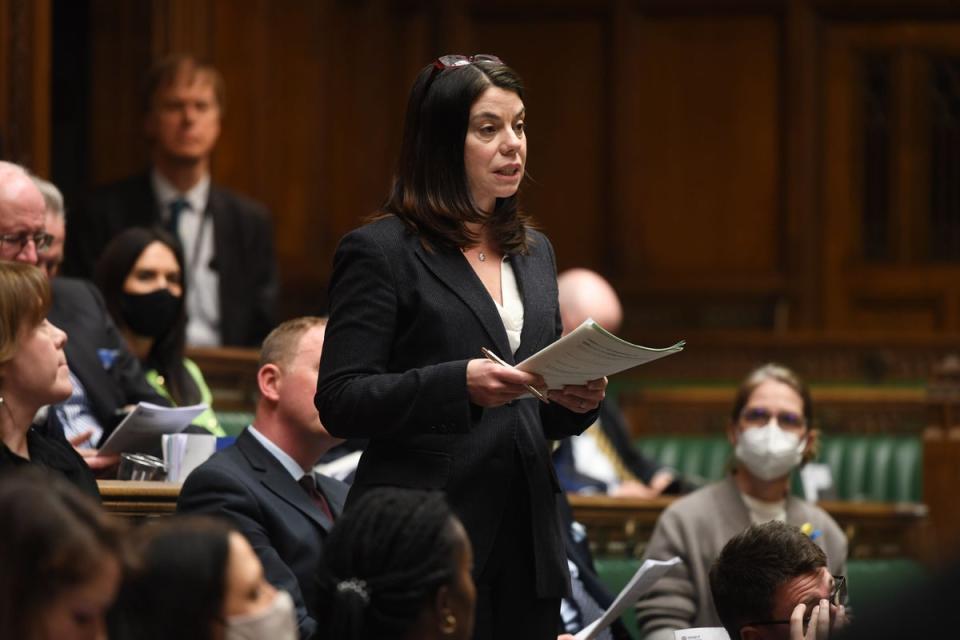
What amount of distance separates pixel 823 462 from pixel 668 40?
311 centimetres

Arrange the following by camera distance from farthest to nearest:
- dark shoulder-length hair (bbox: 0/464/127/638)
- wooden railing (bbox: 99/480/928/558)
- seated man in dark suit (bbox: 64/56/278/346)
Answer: seated man in dark suit (bbox: 64/56/278/346)
wooden railing (bbox: 99/480/928/558)
dark shoulder-length hair (bbox: 0/464/127/638)

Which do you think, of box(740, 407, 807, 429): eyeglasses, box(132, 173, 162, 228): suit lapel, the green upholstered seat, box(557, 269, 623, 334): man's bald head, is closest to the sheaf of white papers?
the green upholstered seat

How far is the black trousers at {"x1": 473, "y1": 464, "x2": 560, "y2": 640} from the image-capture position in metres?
3.12

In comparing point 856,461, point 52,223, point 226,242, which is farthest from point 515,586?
point 856,461

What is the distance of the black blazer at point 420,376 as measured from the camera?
308cm

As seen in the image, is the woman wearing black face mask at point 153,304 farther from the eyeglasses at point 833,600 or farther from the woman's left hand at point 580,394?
the woman's left hand at point 580,394

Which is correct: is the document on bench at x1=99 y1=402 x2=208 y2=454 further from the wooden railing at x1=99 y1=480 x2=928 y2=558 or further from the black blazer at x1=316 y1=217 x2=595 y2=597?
the wooden railing at x1=99 y1=480 x2=928 y2=558

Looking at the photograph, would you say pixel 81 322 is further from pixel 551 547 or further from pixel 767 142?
pixel 767 142

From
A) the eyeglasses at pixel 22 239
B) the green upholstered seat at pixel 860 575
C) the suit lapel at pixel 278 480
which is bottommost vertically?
the green upholstered seat at pixel 860 575

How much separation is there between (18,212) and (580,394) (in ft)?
6.29

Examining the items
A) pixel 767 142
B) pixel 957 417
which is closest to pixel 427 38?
pixel 767 142

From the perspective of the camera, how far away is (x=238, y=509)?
361 cm

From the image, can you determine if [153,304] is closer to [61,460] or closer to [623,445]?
[61,460]


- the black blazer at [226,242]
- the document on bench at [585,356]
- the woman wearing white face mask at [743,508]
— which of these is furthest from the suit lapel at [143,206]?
the document on bench at [585,356]
